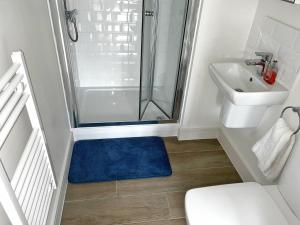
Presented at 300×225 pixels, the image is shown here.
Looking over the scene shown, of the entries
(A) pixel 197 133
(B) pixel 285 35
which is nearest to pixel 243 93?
(B) pixel 285 35

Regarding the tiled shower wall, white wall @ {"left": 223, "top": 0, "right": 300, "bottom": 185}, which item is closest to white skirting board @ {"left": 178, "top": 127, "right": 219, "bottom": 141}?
white wall @ {"left": 223, "top": 0, "right": 300, "bottom": 185}

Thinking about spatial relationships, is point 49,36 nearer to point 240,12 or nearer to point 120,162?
point 120,162

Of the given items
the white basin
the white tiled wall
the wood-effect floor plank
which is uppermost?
the white tiled wall

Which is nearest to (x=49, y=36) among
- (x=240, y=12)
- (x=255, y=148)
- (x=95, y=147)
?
(x=95, y=147)

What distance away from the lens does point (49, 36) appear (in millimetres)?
1637

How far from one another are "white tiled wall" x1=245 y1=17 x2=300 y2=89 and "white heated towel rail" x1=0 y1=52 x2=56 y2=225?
1497mm

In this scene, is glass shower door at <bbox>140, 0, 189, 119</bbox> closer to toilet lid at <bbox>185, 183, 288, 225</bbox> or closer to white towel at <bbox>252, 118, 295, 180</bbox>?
white towel at <bbox>252, 118, 295, 180</bbox>

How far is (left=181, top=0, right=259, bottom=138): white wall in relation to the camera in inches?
70.4

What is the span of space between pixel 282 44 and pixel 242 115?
21.0 inches

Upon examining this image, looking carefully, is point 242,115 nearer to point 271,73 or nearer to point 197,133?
point 271,73

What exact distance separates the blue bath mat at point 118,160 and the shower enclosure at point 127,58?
221 mm

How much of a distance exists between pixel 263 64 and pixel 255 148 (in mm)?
604

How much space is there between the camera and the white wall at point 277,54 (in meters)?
1.42

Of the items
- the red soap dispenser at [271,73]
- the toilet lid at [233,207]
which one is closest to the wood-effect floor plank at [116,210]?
the toilet lid at [233,207]
